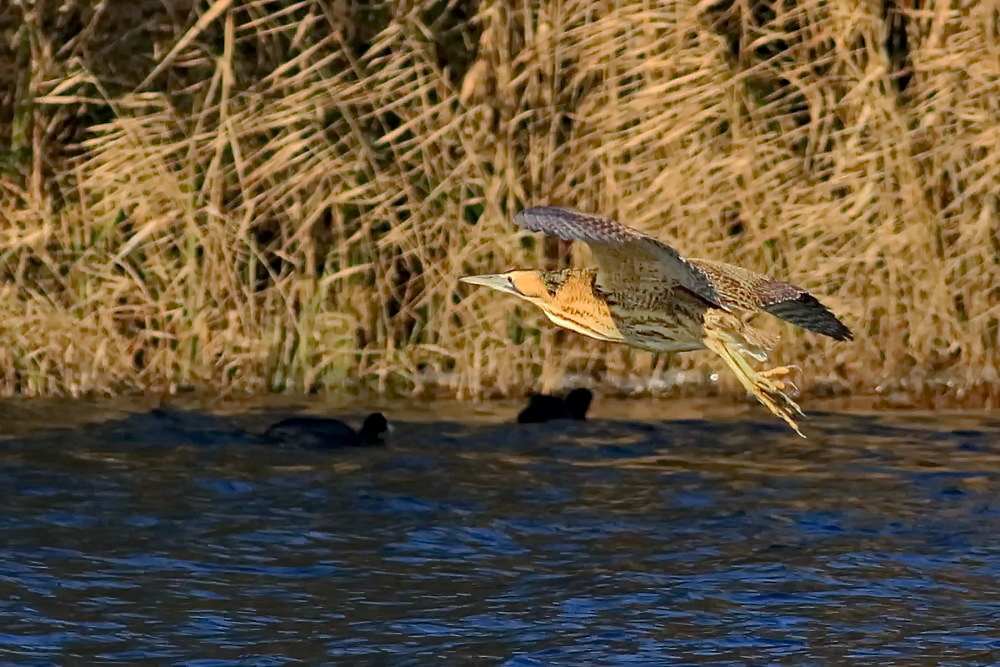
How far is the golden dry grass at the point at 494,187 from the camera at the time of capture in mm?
11117

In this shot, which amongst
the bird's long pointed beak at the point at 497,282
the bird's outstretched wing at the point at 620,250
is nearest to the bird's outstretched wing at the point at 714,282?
the bird's outstretched wing at the point at 620,250

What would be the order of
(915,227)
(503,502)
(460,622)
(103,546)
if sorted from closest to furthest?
(460,622) < (103,546) < (503,502) < (915,227)

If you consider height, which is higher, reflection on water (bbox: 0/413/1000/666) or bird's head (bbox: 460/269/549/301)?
bird's head (bbox: 460/269/549/301)

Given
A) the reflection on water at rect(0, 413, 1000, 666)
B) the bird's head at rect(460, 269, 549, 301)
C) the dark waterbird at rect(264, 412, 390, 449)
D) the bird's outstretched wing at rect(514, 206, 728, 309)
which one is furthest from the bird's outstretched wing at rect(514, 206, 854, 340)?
the dark waterbird at rect(264, 412, 390, 449)

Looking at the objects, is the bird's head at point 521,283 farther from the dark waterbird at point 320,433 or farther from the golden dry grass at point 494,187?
the golden dry grass at point 494,187

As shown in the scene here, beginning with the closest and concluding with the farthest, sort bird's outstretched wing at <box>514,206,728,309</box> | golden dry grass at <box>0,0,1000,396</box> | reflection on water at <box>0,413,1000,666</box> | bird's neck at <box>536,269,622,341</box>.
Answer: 1. bird's outstretched wing at <box>514,206,728,309</box>
2. reflection on water at <box>0,413,1000,666</box>
3. bird's neck at <box>536,269,622,341</box>
4. golden dry grass at <box>0,0,1000,396</box>

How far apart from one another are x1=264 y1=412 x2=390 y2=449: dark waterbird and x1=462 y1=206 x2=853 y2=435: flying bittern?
2016 millimetres

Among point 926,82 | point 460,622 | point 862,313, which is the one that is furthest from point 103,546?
point 926,82

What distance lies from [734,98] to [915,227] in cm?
120

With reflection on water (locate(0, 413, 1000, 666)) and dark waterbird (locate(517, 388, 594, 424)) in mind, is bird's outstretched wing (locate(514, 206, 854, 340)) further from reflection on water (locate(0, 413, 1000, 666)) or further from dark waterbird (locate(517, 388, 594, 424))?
dark waterbird (locate(517, 388, 594, 424))

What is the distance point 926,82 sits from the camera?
36.7 feet

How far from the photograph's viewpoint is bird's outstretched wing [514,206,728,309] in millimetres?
6562

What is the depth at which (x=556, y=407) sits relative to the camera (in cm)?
1021

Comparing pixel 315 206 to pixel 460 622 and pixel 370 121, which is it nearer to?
pixel 370 121
